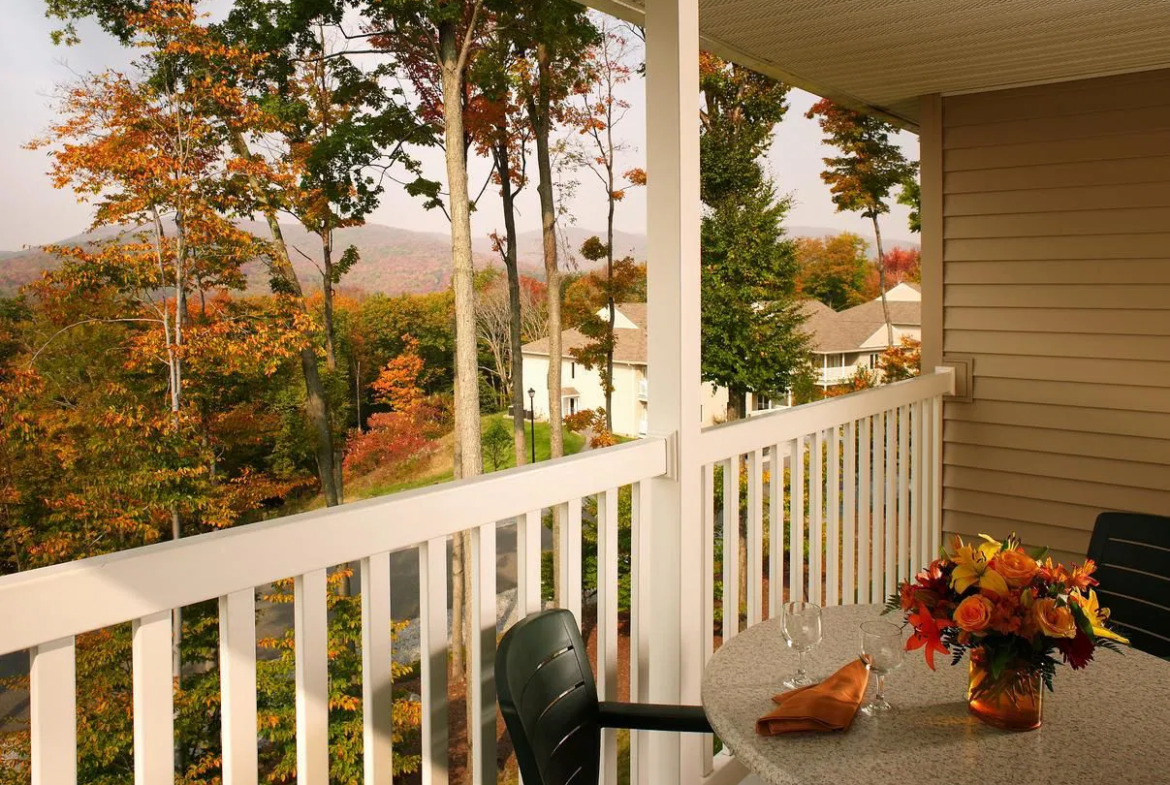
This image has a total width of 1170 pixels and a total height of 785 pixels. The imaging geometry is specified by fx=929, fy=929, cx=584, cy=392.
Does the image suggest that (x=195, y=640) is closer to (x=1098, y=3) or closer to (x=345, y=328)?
(x=345, y=328)

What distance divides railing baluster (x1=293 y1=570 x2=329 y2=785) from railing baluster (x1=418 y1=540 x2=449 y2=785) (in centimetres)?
21

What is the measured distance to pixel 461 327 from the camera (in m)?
9.26

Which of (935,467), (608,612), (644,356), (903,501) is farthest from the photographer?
(644,356)

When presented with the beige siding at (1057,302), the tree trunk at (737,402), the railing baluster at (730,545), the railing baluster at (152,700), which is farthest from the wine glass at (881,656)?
the tree trunk at (737,402)

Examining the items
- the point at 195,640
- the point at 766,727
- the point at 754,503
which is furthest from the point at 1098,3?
the point at 195,640

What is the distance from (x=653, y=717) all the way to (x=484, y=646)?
0.35 meters

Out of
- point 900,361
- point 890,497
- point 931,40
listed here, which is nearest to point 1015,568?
point 890,497

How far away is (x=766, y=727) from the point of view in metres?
1.46

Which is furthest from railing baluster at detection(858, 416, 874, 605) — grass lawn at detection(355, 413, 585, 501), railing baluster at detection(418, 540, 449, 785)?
grass lawn at detection(355, 413, 585, 501)

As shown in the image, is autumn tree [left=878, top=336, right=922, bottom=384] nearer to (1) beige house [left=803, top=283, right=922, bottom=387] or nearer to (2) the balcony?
(1) beige house [left=803, top=283, right=922, bottom=387]

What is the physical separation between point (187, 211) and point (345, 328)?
1.72 meters

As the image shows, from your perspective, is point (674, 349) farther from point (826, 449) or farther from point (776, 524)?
point (826, 449)

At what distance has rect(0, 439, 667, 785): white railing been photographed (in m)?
1.14

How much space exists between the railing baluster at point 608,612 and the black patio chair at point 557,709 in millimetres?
346
